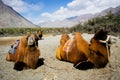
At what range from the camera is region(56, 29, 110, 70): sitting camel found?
1058 cm

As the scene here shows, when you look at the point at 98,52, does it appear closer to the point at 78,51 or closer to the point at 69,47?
the point at 78,51

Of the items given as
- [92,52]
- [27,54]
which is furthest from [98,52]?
[27,54]

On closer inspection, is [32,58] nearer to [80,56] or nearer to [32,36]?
[32,36]

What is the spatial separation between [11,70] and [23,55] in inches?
34.9

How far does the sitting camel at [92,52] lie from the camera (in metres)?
10.6

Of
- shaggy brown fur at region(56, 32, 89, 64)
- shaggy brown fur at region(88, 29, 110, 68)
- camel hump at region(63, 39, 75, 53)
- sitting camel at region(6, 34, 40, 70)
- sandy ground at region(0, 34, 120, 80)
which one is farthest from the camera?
camel hump at region(63, 39, 75, 53)

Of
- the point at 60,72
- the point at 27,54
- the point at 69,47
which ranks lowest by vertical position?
the point at 60,72

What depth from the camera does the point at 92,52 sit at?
10.7 meters

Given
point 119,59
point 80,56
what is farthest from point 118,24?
point 80,56

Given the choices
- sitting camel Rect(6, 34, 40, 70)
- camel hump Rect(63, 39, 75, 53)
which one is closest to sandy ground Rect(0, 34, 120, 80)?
sitting camel Rect(6, 34, 40, 70)

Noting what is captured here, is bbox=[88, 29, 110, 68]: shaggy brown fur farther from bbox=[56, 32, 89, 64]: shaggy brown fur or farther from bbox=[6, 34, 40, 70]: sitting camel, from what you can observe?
bbox=[6, 34, 40, 70]: sitting camel

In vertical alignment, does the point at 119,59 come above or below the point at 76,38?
below

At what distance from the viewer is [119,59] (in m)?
12.1

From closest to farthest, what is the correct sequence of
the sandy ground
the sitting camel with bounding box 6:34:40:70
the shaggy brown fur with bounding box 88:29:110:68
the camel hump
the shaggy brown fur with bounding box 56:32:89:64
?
the sandy ground, the shaggy brown fur with bounding box 88:29:110:68, the shaggy brown fur with bounding box 56:32:89:64, the sitting camel with bounding box 6:34:40:70, the camel hump
